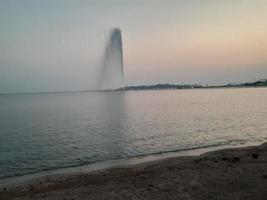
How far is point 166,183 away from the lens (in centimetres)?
1028

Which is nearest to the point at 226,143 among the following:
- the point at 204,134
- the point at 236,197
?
the point at 204,134

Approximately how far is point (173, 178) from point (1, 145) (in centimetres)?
1712

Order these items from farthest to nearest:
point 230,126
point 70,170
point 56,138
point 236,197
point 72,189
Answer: point 230,126, point 56,138, point 70,170, point 72,189, point 236,197

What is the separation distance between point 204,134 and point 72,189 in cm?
1877

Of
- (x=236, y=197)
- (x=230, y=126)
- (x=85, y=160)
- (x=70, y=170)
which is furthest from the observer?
(x=230, y=126)

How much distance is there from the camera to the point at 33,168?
15930mm

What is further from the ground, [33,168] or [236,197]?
[236,197]

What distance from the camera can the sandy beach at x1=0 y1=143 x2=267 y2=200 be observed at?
9039 mm

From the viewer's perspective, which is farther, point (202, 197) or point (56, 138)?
point (56, 138)

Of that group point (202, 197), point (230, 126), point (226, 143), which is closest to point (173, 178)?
point (202, 197)

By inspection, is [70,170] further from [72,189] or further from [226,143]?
[226,143]

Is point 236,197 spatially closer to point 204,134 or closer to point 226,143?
point 226,143

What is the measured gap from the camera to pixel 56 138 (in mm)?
25828

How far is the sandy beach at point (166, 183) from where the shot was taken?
29.7 ft
